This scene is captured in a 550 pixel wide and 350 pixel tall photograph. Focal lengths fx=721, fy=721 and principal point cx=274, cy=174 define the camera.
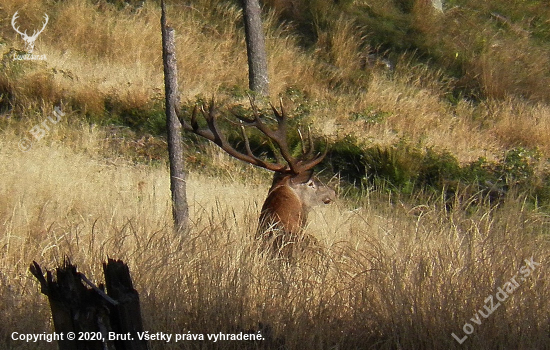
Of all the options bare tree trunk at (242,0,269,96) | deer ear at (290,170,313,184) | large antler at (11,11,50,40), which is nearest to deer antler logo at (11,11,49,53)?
large antler at (11,11,50,40)

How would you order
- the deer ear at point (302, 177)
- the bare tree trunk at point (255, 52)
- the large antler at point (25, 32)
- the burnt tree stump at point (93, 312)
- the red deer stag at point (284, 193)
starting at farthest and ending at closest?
the large antler at point (25, 32) → the bare tree trunk at point (255, 52) → the deer ear at point (302, 177) → the red deer stag at point (284, 193) → the burnt tree stump at point (93, 312)

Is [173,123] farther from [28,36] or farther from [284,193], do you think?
[28,36]

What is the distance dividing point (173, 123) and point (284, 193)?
1076 mm

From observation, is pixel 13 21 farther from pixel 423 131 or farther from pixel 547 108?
pixel 547 108

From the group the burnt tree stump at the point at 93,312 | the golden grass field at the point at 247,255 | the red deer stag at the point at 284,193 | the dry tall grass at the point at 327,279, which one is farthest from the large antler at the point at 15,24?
the burnt tree stump at the point at 93,312

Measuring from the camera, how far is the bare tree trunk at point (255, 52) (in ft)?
37.8

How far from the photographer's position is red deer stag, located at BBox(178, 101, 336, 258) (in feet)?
16.7

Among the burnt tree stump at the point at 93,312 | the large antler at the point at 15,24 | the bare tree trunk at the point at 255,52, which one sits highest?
the burnt tree stump at the point at 93,312

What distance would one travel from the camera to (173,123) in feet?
18.6

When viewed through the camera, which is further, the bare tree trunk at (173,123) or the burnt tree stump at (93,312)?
the bare tree trunk at (173,123)

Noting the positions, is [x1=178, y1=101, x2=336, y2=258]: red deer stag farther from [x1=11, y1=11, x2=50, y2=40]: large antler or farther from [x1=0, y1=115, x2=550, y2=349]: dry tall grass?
[x1=11, y1=11, x2=50, y2=40]: large antler

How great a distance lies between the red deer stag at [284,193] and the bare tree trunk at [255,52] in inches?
233

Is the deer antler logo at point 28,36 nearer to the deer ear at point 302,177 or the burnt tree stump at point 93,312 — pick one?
the deer ear at point 302,177

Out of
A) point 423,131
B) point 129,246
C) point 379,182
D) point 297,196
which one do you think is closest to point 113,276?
point 129,246
